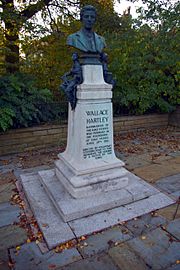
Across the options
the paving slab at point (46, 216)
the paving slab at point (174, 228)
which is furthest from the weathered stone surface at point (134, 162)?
the paving slab at point (46, 216)

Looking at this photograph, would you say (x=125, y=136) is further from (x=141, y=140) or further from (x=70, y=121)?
(x=70, y=121)

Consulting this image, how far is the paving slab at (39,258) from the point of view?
2080 millimetres

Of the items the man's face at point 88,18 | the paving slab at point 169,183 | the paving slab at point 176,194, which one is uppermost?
the man's face at point 88,18

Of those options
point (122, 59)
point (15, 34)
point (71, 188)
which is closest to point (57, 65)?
point (15, 34)

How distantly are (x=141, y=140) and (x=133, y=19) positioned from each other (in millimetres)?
3962

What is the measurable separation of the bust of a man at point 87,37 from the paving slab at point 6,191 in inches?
94.7

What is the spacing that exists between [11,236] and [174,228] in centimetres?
185

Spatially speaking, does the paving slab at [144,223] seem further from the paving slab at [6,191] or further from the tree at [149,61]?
the tree at [149,61]

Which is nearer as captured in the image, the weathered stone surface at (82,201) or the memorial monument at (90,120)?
the weathered stone surface at (82,201)

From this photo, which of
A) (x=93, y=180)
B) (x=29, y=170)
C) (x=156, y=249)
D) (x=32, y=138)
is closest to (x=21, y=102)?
(x=32, y=138)

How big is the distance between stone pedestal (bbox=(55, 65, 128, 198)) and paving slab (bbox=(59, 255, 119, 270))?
939mm

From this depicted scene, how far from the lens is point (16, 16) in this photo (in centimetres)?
523

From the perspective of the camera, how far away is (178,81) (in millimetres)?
6891

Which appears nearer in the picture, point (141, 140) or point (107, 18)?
point (141, 140)
